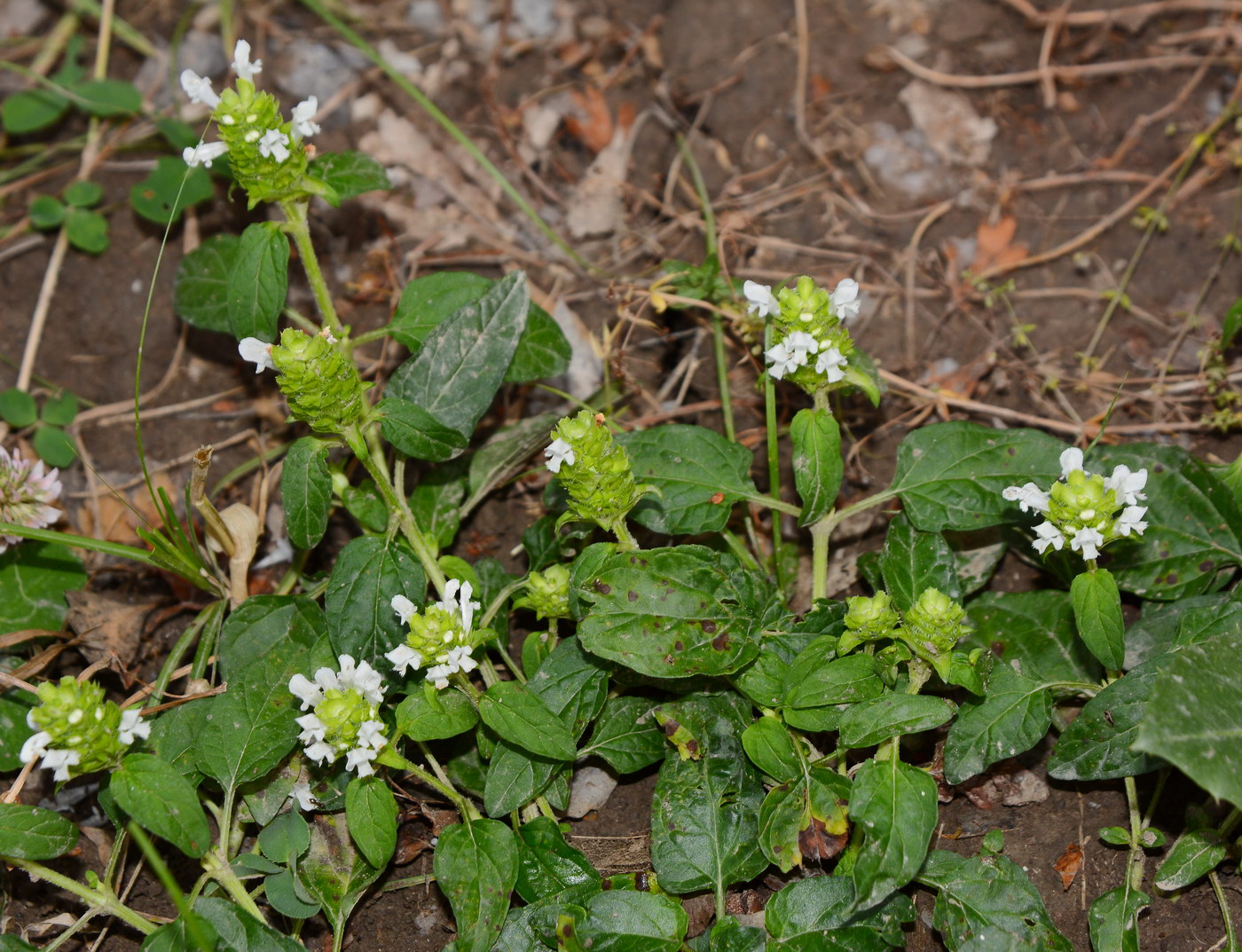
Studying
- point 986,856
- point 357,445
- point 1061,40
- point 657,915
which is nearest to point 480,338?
point 357,445

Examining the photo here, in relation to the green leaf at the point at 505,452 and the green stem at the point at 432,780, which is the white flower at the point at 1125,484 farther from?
the green stem at the point at 432,780

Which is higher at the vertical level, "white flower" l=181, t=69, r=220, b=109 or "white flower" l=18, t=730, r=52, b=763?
"white flower" l=181, t=69, r=220, b=109

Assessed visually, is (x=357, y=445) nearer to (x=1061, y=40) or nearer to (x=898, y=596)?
(x=898, y=596)

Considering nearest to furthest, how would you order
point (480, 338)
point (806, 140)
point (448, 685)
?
point (448, 685)
point (480, 338)
point (806, 140)

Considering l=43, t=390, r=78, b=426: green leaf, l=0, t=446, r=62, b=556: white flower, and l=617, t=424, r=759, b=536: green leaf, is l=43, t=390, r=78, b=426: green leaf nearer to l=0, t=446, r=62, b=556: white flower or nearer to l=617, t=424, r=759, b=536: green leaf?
l=0, t=446, r=62, b=556: white flower

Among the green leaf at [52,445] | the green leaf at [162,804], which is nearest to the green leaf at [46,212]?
the green leaf at [52,445]

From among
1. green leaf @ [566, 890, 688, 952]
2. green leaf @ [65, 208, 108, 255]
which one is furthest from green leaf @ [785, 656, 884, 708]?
green leaf @ [65, 208, 108, 255]
